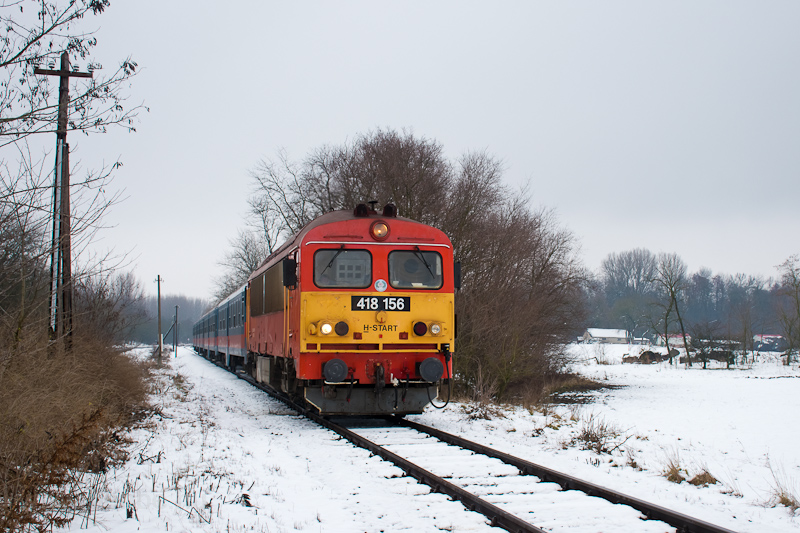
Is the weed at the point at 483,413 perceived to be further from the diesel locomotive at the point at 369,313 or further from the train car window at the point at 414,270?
the train car window at the point at 414,270

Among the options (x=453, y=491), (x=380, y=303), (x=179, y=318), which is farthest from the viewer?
(x=179, y=318)

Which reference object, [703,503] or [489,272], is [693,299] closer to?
[489,272]

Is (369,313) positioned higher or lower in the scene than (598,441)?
Answer: higher

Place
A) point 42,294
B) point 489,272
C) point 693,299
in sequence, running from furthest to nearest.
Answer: point 693,299 → point 489,272 → point 42,294

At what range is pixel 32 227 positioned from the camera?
7871 millimetres

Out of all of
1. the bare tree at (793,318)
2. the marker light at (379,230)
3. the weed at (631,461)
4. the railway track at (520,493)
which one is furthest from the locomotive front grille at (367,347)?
the bare tree at (793,318)

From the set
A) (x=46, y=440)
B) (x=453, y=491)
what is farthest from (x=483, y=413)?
(x=46, y=440)

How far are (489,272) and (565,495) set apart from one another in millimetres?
16533

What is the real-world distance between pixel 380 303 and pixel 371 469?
11.2 feet

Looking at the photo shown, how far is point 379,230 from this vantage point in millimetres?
10547

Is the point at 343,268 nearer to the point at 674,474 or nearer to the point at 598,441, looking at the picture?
the point at 598,441

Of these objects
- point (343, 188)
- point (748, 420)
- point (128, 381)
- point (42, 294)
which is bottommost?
point (748, 420)

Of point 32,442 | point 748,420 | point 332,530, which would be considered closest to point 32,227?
point 32,442

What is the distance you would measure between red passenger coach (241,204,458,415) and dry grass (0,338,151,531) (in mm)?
2927
